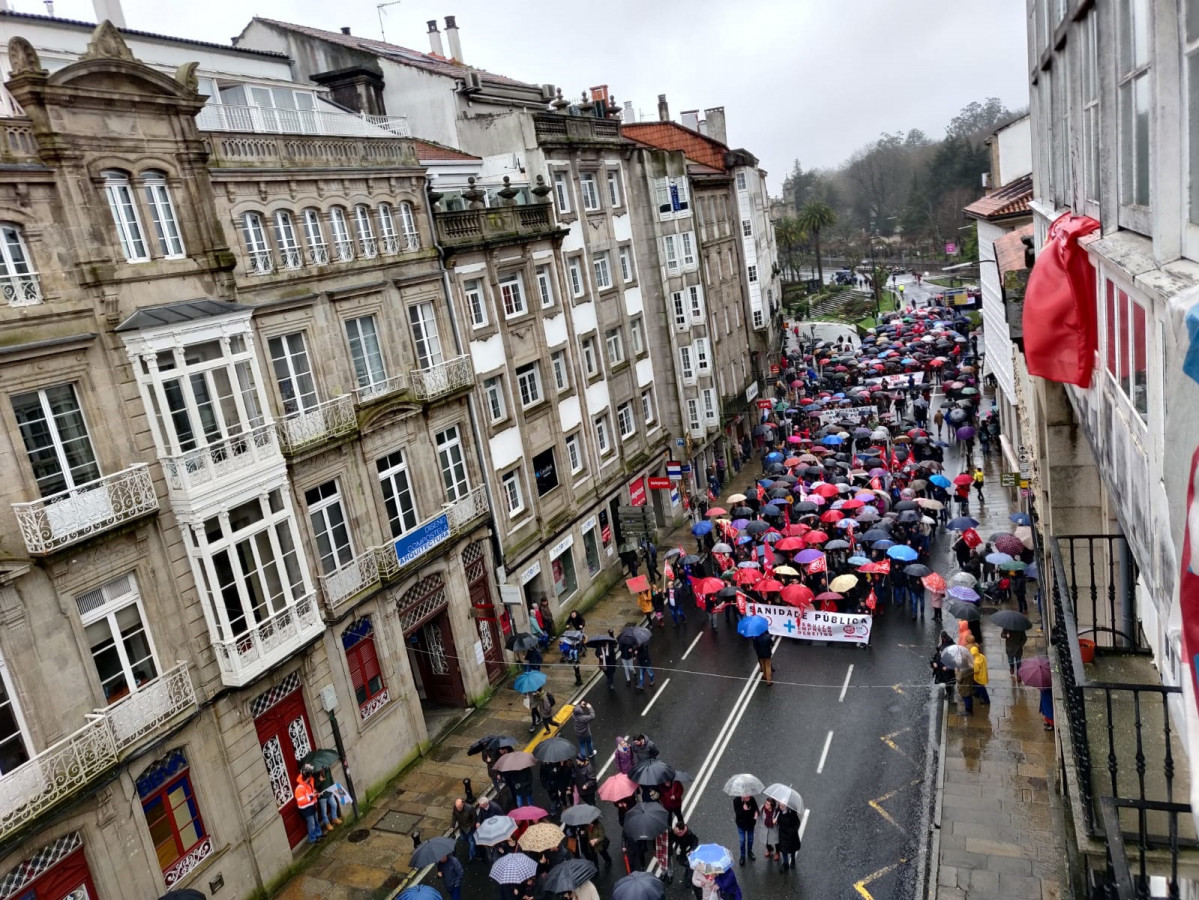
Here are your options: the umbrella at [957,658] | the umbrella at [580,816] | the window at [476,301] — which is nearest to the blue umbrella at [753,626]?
the umbrella at [957,658]

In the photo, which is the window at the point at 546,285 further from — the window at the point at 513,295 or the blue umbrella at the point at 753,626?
the blue umbrella at the point at 753,626

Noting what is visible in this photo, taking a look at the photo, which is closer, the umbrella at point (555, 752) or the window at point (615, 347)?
the umbrella at point (555, 752)

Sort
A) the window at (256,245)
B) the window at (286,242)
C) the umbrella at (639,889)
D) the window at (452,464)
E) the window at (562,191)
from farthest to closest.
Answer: the window at (562,191) → the window at (452,464) → the window at (286,242) → the window at (256,245) → the umbrella at (639,889)

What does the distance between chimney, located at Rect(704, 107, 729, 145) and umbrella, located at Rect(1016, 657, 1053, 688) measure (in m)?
55.9

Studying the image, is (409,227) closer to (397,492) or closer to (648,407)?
(397,492)

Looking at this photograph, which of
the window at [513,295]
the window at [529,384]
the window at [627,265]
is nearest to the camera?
the window at [513,295]

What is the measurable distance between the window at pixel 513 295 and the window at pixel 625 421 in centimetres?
831

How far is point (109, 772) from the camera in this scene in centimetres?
1638

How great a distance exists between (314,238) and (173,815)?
13.7 m

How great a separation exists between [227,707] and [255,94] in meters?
17.2

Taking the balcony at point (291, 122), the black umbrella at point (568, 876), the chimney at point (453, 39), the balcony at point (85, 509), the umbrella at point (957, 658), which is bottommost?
the umbrella at point (957, 658)

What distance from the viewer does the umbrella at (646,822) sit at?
16516 mm

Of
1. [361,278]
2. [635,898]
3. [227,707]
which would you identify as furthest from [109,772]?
[361,278]

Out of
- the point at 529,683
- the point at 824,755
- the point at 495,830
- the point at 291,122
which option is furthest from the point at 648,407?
the point at 495,830
